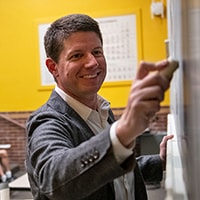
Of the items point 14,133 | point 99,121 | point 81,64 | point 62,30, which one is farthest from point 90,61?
point 14,133

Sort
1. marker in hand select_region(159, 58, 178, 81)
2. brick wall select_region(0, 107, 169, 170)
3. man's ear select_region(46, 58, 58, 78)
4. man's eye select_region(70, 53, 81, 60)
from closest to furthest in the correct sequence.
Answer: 1. marker in hand select_region(159, 58, 178, 81)
2. man's eye select_region(70, 53, 81, 60)
3. man's ear select_region(46, 58, 58, 78)
4. brick wall select_region(0, 107, 169, 170)

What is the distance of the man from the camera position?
65cm

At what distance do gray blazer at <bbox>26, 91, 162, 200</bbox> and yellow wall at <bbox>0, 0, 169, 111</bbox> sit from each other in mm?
3830

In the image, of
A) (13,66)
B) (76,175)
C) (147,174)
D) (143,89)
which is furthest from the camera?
(13,66)

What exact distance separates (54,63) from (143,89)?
0.55 m

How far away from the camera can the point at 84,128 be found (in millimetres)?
1072

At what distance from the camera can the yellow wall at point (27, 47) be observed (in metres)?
4.83

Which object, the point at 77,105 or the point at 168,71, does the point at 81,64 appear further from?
the point at 168,71

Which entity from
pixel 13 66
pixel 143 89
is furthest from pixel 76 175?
pixel 13 66

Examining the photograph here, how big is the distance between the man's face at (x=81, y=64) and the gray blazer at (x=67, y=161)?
0.12 m

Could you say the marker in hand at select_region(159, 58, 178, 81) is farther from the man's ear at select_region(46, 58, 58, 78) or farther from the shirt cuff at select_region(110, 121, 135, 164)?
the man's ear at select_region(46, 58, 58, 78)

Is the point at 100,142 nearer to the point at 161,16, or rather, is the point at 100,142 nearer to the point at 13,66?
the point at 161,16

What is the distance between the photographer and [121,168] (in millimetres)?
707

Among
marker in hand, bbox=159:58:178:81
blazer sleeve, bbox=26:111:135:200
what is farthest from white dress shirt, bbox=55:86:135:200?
marker in hand, bbox=159:58:178:81
